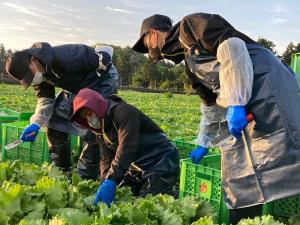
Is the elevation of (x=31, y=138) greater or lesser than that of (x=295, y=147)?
lesser

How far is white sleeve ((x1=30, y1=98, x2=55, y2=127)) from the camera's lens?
4.87 m

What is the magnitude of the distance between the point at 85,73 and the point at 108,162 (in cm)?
122

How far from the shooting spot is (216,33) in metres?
2.94

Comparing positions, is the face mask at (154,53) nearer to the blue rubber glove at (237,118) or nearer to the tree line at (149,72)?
the blue rubber glove at (237,118)

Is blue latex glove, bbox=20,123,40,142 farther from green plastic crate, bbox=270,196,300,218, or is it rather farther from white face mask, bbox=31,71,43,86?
green plastic crate, bbox=270,196,300,218

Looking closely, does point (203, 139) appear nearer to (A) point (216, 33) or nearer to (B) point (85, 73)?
(A) point (216, 33)

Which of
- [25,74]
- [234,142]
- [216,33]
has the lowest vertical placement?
[234,142]

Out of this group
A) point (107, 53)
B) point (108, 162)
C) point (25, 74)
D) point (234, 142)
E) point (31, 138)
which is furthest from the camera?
point (107, 53)

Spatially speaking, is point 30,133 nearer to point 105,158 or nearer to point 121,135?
point 105,158

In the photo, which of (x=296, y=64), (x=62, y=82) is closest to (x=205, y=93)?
(x=296, y=64)

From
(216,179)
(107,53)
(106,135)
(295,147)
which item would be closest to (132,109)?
(106,135)

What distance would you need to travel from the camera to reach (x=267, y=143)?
9.57 ft

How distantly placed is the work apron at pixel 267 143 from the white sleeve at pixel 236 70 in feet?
0.40

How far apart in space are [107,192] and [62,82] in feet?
6.85
